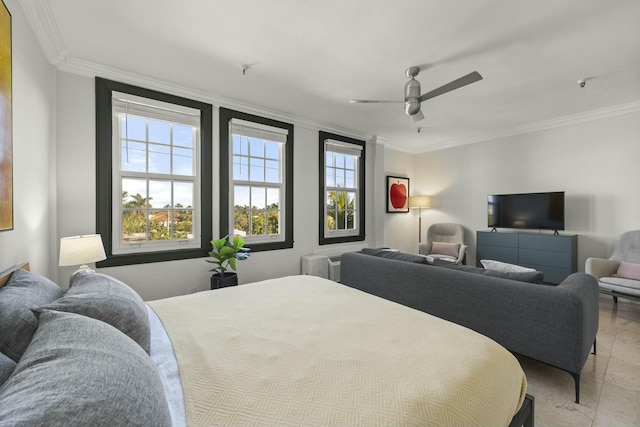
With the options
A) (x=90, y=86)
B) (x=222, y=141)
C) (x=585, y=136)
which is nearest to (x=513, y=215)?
(x=585, y=136)

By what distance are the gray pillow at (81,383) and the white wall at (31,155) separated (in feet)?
4.40

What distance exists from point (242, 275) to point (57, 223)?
1946 mm

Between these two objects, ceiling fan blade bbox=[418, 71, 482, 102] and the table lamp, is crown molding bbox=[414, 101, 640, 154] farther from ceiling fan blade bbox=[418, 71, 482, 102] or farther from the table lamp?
the table lamp

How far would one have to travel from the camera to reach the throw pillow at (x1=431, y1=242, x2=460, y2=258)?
5059 millimetres

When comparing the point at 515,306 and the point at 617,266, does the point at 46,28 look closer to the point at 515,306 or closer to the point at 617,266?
the point at 515,306

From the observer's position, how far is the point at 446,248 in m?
5.16

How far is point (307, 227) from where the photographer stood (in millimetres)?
4496

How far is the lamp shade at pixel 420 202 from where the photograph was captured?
5.81 m

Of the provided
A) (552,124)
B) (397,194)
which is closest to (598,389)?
(552,124)

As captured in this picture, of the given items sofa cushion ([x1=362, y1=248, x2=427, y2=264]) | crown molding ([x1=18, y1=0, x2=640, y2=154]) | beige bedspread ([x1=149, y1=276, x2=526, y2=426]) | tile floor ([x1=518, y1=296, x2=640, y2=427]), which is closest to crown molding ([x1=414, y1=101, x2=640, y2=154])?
crown molding ([x1=18, y1=0, x2=640, y2=154])

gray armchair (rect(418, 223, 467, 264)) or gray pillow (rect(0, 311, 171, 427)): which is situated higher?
gray pillow (rect(0, 311, 171, 427))

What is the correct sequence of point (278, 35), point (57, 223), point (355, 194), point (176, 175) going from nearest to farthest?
point (278, 35) < point (57, 223) < point (176, 175) < point (355, 194)

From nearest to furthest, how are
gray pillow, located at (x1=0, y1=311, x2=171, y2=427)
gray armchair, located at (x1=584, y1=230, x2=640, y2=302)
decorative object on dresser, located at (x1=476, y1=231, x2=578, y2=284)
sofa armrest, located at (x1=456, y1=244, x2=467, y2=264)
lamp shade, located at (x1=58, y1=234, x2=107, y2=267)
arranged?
gray pillow, located at (x1=0, y1=311, x2=171, y2=427)
lamp shade, located at (x1=58, y1=234, x2=107, y2=267)
gray armchair, located at (x1=584, y1=230, x2=640, y2=302)
decorative object on dresser, located at (x1=476, y1=231, x2=578, y2=284)
sofa armrest, located at (x1=456, y1=244, x2=467, y2=264)

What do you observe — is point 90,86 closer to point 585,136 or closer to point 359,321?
point 359,321
